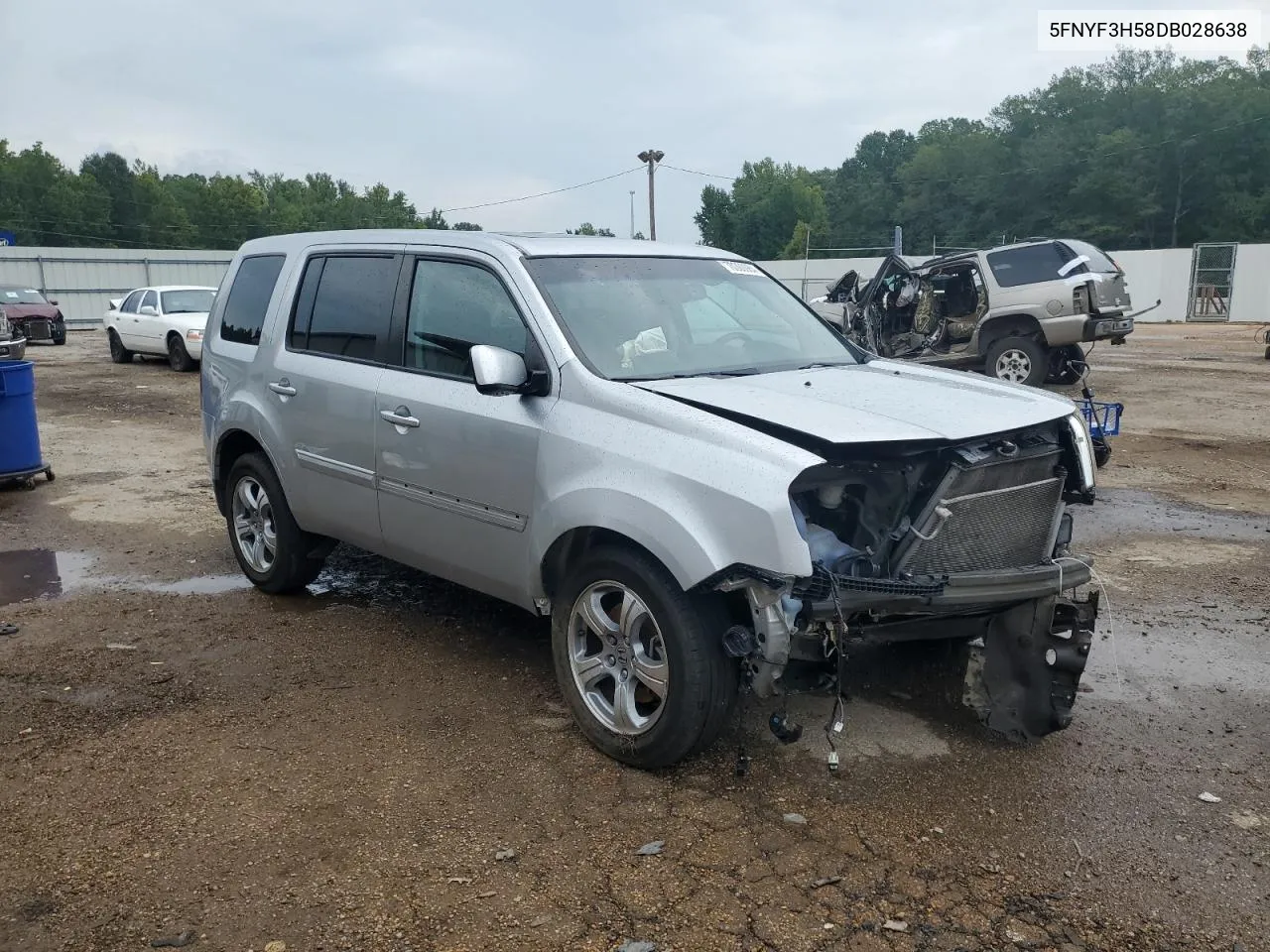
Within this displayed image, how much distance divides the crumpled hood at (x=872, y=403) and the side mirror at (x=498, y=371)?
0.46m

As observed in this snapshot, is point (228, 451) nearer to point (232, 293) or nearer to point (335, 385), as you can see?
point (232, 293)

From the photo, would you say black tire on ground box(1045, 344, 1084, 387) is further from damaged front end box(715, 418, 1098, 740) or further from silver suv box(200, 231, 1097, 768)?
damaged front end box(715, 418, 1098, 740)

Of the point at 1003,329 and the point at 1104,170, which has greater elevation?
the point at 1104,170

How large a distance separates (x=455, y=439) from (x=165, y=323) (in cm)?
1733

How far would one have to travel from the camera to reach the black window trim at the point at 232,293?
18.7ft

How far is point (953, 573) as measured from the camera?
3635 mm

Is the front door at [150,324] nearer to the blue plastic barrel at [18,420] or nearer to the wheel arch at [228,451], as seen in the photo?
the blue plastic barrel at [18,420]

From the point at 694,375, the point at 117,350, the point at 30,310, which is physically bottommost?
the point at 117,350

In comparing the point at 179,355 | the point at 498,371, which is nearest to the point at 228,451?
the point at 498,371

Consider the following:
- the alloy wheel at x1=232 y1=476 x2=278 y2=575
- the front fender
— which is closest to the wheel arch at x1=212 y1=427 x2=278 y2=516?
the alloy wheel at x1=232 y1=476 x2=278 y2=575

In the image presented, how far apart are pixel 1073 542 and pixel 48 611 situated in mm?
6327

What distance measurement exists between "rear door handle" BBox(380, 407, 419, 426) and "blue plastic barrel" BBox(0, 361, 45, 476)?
5661 millimetres

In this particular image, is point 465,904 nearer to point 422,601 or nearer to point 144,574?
point 422,601

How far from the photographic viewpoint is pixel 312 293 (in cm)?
546
